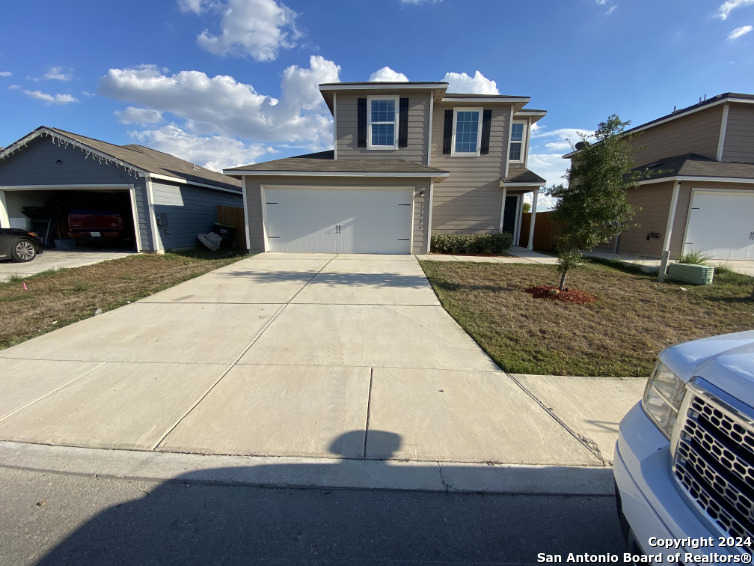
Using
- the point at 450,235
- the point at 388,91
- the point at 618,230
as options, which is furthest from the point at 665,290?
the point at 388,91

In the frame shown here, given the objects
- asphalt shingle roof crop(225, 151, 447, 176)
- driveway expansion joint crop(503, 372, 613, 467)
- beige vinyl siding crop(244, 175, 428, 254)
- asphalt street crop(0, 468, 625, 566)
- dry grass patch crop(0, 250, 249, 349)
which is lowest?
asphalt street crop(0, 468, 625, 566)

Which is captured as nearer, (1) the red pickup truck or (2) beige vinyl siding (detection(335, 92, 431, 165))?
(1) the red pickup truck

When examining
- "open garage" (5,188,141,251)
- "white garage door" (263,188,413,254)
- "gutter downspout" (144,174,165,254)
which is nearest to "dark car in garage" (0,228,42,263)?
"open garage" (5,188,141,251)

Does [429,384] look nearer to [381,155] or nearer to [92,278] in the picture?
[92,278]

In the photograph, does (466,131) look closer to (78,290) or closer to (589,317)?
(589,317)

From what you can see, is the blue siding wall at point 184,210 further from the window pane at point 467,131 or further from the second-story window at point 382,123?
the window pane at point 467,131

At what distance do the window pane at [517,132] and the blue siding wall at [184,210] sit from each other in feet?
45.1

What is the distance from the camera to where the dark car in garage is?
31.3ft

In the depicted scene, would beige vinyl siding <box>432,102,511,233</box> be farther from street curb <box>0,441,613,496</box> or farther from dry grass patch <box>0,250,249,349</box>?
A: street curb <box>0,441,613,496</box>

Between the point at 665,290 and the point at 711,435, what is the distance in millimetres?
7860

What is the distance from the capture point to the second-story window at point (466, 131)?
13.1 m

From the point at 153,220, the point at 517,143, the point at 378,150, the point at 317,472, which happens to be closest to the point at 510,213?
the point at 517,143

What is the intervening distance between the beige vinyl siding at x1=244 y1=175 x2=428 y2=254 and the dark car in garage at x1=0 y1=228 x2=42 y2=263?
6309mm

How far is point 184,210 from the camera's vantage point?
13250 mm
